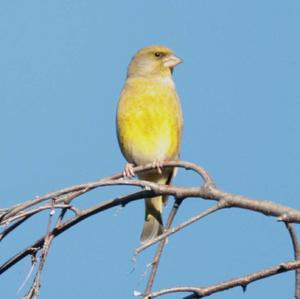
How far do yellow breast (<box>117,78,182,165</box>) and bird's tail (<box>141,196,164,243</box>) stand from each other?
1.16 ft

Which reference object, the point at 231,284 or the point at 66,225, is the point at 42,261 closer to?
the point at 66,225

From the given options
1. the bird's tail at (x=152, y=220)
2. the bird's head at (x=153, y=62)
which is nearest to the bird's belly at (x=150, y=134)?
the bird's tail at (x=152, y=220)

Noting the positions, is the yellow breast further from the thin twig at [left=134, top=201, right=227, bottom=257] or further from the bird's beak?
the thin twig at [left=134, top=201, right=227, bottom=257]

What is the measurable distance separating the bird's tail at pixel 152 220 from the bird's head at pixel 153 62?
3.49 feet

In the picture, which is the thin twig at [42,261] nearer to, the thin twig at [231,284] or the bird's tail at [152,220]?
the thin twig at [231,284]

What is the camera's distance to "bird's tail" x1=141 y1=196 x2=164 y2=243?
580 centimetres

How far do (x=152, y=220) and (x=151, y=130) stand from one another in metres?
0.70

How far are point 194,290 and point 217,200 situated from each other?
46 cm

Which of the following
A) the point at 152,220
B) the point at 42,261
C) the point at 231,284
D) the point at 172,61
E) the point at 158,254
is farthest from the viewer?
the point at 172,61

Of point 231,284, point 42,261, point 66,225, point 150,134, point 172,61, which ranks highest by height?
point 172,61

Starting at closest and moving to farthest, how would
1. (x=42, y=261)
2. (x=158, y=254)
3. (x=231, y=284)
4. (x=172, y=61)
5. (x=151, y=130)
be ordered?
(x=231, y=284)
(x=42, y=261)
(x=158, y=254)
(x=151, y=130)
(x=172, y=61)

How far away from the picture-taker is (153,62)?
6.57 metres

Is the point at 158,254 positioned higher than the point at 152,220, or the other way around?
the point at 152,220

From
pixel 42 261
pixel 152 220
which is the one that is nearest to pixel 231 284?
pixel 42 261
